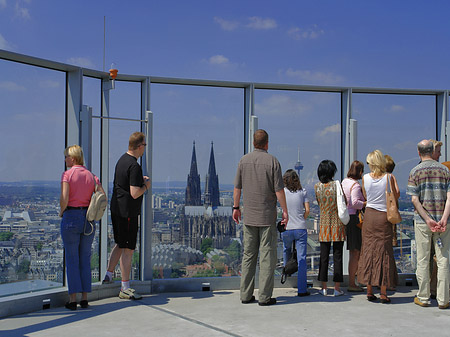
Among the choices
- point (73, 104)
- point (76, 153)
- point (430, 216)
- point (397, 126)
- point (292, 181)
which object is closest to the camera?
point (76, 153)

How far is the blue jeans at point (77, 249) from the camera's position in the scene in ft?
17.8

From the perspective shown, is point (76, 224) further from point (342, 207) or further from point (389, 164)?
point (389, 164)

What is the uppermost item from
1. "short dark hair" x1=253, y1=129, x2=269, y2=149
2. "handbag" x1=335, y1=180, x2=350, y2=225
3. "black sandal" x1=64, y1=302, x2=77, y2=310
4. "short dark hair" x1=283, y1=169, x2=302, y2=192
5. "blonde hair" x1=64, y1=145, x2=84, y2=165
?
"short dark hair" x1=253, y1=129, x2=269, y2=149

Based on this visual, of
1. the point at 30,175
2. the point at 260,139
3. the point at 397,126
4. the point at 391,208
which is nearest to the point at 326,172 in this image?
the point at 391,208

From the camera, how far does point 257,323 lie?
4980 mm

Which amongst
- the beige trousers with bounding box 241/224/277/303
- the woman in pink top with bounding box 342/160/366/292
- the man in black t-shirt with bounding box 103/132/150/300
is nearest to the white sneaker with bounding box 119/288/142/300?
the man in black t-shirt with bounding box 103/132/150/300

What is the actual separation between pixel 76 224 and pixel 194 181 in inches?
68.1

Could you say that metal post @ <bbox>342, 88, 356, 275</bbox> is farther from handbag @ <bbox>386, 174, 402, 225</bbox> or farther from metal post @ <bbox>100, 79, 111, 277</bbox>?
metal post @ <bbox>100, 79, 111, 277</bbox>

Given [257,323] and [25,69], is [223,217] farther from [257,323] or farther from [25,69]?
[25,69]

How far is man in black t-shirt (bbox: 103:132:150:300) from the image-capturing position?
19.3 feet

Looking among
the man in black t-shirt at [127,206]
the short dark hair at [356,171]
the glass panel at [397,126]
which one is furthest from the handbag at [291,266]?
the man in black t-shirt at [127,206]

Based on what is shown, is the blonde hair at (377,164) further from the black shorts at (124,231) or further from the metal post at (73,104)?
the metal post at (73,104)

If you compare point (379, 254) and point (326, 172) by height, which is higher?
point (326, 172)

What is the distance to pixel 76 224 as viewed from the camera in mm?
5434
